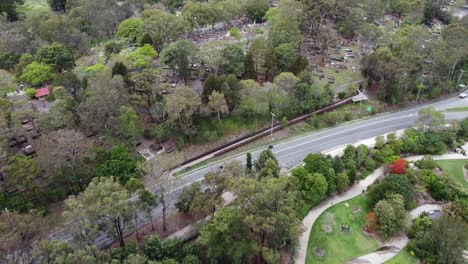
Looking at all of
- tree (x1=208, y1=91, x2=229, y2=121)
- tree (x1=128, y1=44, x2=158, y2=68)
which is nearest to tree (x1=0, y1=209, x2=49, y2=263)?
tree (x1=208, y1=91, x2=229, y2=121)

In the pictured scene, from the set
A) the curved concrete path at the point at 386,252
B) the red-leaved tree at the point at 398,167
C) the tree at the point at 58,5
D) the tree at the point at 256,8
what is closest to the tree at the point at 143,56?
the tree at the point at 256,8

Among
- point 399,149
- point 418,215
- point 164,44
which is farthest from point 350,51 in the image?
point 418,215

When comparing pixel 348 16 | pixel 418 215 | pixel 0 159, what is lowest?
pixel 418 215

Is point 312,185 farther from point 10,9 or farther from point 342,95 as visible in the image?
point 10,9

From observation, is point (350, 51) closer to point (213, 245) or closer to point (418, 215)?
point (418, 215)

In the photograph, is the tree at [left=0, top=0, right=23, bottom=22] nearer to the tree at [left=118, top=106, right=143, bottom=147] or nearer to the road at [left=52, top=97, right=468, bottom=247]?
the tree at [left=118, top=106, right=143, bottom=147]

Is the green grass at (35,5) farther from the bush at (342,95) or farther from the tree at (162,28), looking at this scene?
the bush at (342,95)

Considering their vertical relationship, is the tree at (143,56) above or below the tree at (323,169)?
above
